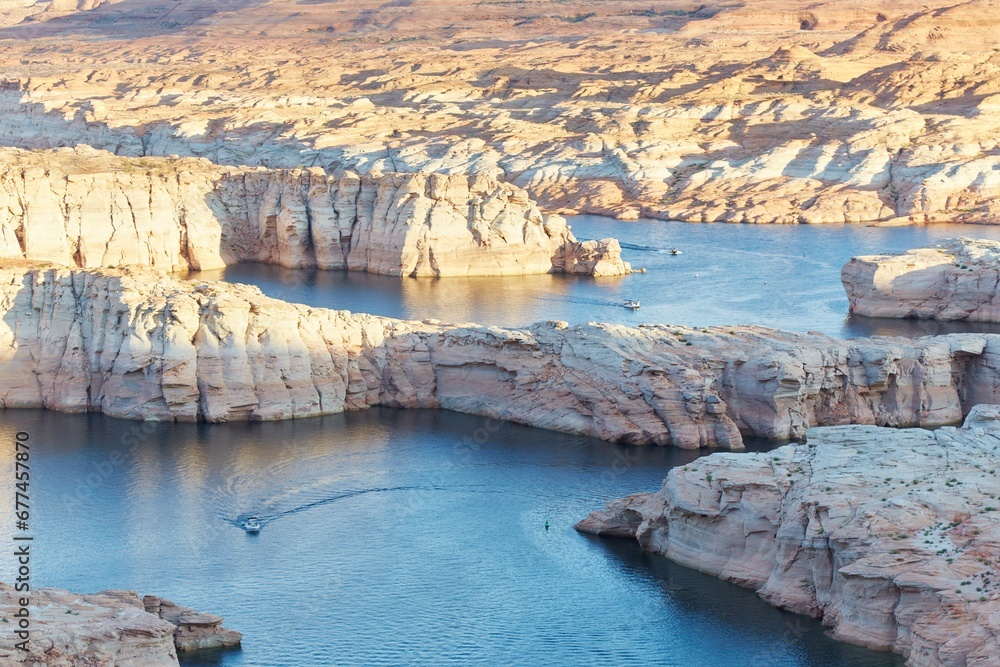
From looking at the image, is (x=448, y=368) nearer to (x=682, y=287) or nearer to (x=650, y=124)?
(x=682, y=287)

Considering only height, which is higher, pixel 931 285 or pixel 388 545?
pixel 931 285

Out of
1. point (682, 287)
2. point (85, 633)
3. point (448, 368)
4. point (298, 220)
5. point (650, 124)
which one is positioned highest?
point (650, 124)

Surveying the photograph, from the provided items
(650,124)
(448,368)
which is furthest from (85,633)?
(650,124)

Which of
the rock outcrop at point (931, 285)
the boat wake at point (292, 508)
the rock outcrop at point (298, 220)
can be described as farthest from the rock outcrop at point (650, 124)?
the boat wake at point (292, 508)

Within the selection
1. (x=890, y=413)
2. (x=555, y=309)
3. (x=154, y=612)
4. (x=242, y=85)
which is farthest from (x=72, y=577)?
(x=242, y=85)

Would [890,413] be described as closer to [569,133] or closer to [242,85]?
[569,133]

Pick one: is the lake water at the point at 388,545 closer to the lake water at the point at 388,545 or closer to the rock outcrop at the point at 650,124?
the lake water at the point at 388,545
